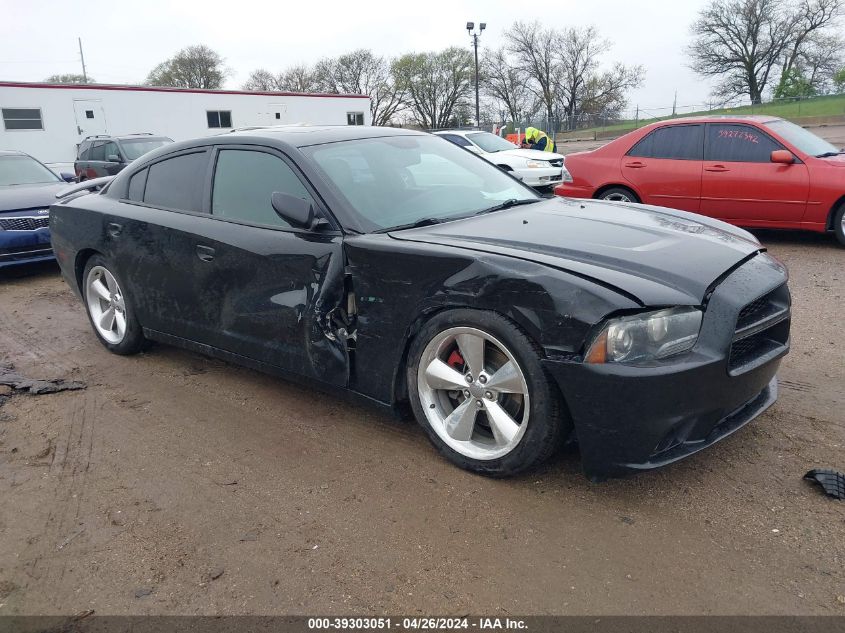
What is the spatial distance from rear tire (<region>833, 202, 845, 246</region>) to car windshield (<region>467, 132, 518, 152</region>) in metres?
8.72

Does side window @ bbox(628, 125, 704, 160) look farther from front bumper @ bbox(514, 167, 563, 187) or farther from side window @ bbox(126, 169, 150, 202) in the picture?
side window @ bbox(126, 169, 150, 202)

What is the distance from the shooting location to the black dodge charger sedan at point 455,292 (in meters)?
2.72

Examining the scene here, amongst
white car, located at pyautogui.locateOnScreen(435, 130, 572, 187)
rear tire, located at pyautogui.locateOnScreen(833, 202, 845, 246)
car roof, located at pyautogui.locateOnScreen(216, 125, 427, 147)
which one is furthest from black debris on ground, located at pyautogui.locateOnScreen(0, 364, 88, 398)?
white car, located at pyautogui.locateOnScreen(435, 130, 572, 187)

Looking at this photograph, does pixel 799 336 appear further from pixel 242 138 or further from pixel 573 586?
pixel 242 138

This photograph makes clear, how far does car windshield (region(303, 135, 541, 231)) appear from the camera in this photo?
3.71 metres

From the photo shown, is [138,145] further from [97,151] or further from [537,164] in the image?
[537,164]

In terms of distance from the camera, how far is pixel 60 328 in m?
6.12

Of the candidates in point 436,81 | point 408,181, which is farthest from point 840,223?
Answer: point 436,81

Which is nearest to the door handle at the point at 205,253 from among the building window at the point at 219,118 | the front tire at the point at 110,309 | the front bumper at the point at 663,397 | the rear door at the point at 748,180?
the front tire at the point at 110,309

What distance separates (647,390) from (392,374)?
4.08ft

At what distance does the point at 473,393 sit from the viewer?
10.2ft

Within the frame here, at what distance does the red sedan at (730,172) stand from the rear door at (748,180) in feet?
0.03

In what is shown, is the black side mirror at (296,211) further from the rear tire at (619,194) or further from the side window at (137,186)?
the rear tire at (619,194)

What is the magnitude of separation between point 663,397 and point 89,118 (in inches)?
971
